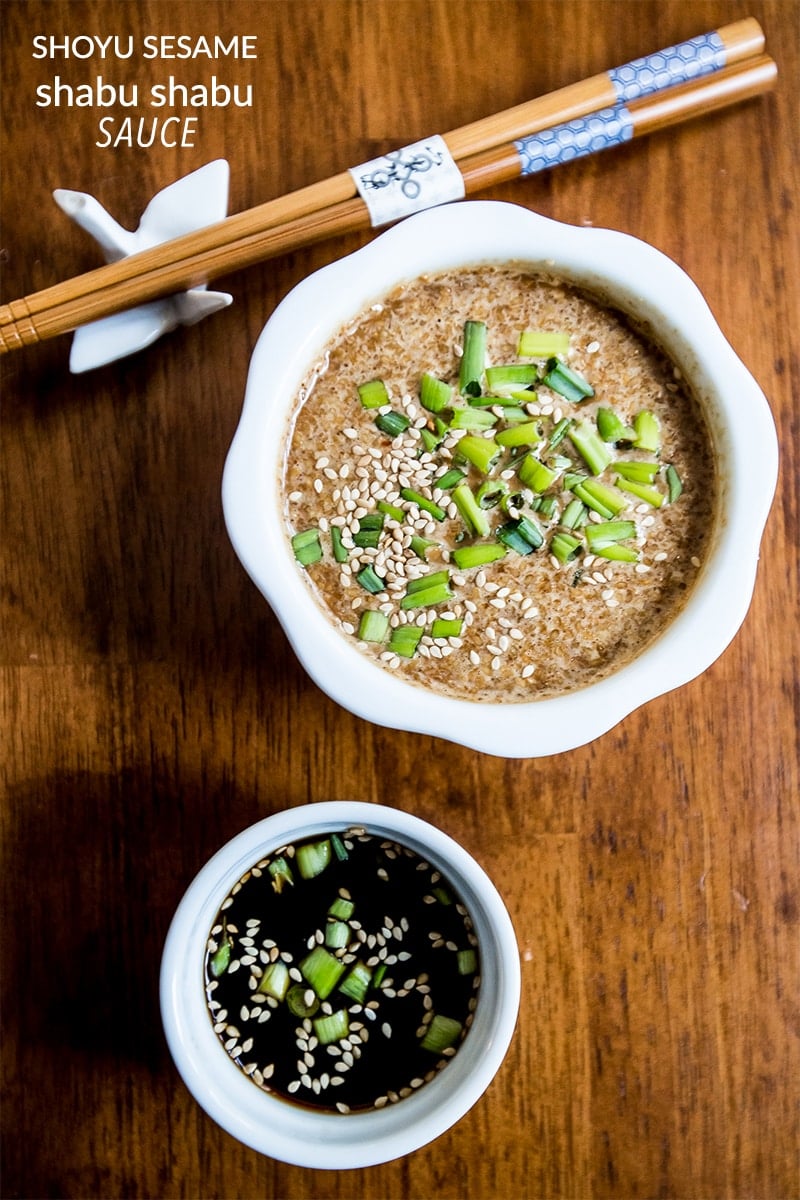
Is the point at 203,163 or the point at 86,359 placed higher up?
the point at 203,163

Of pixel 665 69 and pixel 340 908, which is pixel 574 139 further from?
pixel 340 908

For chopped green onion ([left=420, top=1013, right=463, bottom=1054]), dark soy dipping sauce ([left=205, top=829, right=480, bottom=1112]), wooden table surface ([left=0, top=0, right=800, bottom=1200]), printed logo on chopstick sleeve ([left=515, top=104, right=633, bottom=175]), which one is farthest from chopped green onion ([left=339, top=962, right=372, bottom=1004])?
printed logo on chopstick sleeve ([left=515, top=104, right=633, bottom=175])

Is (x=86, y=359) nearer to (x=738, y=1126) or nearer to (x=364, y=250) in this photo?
(x=364, y=250)

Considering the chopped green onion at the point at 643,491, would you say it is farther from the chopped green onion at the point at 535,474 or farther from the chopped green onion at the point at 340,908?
the chopped green onion at the point at 340,908

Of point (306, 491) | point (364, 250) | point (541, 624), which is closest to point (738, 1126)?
point (541, 624)

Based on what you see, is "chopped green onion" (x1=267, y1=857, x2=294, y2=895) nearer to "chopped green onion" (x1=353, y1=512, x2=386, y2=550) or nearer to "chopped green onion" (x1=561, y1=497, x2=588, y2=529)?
"chopped green onion" (x1=353, y1=512, x2=386, y2=550)

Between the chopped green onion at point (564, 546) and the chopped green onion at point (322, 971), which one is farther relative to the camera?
the chopped green onion at point (322, 971)

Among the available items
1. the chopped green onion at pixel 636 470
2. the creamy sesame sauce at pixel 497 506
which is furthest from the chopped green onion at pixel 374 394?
the chopped green onion at pixel 636 470
